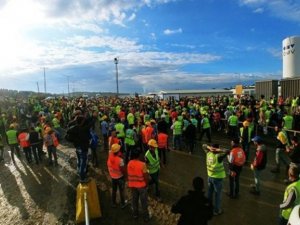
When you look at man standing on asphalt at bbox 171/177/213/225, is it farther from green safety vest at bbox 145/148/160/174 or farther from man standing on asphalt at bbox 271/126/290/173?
man standing on asphalt at bbox 271/126/290/173

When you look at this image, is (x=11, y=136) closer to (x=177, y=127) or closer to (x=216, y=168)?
(x=177, y=127)

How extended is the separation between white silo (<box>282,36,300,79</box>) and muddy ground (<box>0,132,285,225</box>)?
15.8 meters

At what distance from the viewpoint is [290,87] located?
25266 millimetres

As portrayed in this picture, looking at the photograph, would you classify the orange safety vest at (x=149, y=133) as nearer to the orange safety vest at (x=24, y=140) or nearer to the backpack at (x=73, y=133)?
the backpack at (x=73, y=133)

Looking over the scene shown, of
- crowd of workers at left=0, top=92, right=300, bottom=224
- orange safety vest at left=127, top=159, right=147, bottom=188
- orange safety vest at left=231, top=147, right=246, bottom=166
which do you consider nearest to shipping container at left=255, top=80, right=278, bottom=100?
crowd of workers at left=0, top=92, right=300, bottom=224

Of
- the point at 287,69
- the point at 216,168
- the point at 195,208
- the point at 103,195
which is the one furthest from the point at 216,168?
the point at 287,69

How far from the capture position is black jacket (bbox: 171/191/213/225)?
5059 mm

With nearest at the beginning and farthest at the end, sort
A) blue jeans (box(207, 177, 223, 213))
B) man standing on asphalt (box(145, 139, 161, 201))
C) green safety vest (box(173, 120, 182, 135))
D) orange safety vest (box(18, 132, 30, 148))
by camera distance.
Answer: blue jeans (box(207, 177, 223, 213)) < man standing on asphalt (box(145, 139, 161, 201)) < orange safety vest (box(18, 132, 30, 148)) < green safety vest (box(173, 120, 182, 135))

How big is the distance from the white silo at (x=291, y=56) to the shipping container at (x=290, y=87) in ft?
8.03

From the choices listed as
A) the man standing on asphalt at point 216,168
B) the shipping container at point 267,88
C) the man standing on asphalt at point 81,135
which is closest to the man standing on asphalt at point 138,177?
the man standing on asphalt at point 216,168

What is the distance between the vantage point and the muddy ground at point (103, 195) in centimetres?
845

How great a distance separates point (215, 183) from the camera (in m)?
8.12

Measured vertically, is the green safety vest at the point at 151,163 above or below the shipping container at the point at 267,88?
below

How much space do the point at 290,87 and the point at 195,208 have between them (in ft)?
76.1
